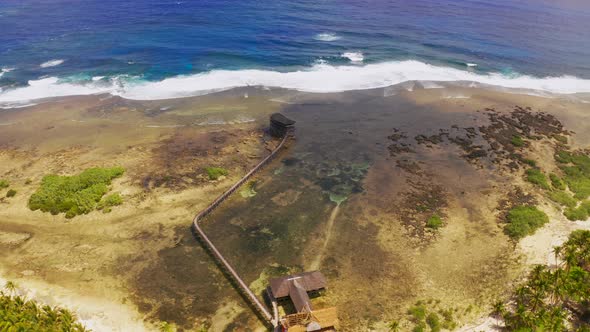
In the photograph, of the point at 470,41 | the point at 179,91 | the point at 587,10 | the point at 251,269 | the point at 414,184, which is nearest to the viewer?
the point at 251,269

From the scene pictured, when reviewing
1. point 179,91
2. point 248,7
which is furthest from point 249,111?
point 248,7

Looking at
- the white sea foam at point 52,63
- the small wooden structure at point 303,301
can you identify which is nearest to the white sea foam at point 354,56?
the white sea foam at point 52,63

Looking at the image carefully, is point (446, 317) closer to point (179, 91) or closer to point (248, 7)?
point (179, 91)

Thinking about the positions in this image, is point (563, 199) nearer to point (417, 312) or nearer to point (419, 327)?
point (417, 312)

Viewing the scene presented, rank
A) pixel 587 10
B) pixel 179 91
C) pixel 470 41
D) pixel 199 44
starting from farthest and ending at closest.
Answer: pixel 587 10
pixel 470 41
pixel 199 44
pixel 179 91

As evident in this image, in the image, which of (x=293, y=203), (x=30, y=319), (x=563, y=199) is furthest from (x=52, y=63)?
(x=563, y=199)

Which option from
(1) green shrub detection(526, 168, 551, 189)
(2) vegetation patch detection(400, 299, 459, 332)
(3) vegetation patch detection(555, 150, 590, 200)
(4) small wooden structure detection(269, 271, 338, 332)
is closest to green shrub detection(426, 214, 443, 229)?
(2) vegetation patch detection(400, 299, 459, 332)

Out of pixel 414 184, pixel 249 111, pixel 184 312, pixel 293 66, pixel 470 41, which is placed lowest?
pixel 184 312

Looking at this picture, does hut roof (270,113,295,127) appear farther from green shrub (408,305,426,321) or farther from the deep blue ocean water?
green shrub (408,305,426,321)
